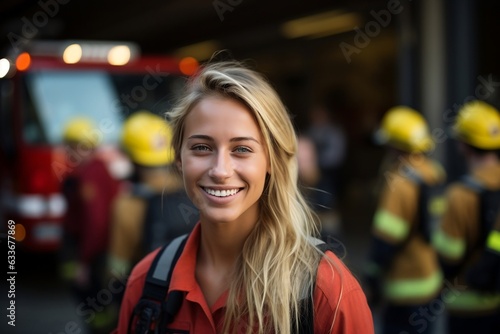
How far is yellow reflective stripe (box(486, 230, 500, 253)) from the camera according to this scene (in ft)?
12.4

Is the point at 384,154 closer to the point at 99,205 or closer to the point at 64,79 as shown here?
the point at 64,79

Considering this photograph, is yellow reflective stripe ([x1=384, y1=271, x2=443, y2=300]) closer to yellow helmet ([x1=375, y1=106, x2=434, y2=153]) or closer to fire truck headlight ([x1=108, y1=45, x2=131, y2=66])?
yellow helmet ([x1=375, y1=106, x2=434, y2=153])

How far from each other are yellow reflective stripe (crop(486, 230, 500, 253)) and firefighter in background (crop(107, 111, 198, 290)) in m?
1.59

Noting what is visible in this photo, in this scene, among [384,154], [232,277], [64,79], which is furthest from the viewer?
[384,154]

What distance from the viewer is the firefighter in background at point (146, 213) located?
13.8ft

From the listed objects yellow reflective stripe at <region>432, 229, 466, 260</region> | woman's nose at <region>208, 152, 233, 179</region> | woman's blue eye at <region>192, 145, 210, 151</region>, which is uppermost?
woman's blue eye at <region>192, 145, 210, 151</region>

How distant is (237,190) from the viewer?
2.02m

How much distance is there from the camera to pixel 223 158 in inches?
78.3

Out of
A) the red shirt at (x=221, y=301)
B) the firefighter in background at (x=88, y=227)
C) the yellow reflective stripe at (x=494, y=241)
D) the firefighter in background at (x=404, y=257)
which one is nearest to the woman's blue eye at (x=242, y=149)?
the red shirt at (x=221, y=301)

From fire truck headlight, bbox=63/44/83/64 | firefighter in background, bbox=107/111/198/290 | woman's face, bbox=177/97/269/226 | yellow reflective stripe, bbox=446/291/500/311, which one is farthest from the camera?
fire truck headlight, bbox=63/44/83/64

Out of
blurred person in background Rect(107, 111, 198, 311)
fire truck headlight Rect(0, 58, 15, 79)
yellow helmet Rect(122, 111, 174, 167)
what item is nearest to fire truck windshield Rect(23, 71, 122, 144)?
fire truck headlight Rect(0, 58, 15, 79)

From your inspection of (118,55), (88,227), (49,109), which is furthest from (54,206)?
(88,227)

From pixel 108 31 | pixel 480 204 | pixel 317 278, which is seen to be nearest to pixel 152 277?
pixel 317 278

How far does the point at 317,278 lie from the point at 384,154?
43.8 ft
